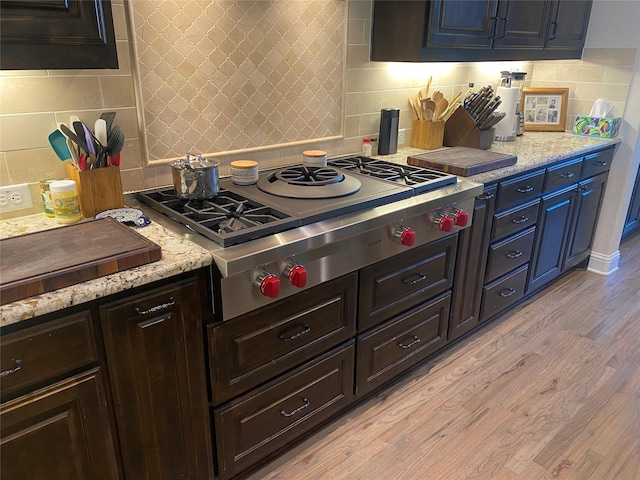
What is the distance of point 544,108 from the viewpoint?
11.1 ft

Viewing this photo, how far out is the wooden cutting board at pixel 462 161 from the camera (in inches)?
88.9

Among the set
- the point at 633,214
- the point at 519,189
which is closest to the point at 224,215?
the point at 519,189

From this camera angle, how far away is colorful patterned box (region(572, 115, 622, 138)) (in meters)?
3.09

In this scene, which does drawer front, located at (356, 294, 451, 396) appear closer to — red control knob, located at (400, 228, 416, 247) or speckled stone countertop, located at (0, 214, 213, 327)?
red control knob, located at (400, 228, 416, 247)

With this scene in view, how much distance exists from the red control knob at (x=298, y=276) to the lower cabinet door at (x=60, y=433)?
0.58 metres

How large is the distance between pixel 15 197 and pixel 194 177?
559 millimetres

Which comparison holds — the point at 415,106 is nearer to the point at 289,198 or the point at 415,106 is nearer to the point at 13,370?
the point at 289,198

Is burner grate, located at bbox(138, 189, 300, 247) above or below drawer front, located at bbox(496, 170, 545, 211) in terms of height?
above

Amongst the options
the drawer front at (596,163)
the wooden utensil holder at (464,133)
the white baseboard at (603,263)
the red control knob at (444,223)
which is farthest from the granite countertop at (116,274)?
the white baseboard at (603,263)

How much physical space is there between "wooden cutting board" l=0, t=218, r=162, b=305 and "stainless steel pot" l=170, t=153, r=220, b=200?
32cm

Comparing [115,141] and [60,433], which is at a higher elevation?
[115,141]

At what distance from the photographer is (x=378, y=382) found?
211 cm

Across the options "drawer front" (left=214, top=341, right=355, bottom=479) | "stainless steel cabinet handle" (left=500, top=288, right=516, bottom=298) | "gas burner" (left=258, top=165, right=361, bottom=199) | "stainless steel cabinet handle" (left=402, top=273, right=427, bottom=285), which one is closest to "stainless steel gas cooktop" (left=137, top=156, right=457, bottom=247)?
"gas burner" (left=258, top=165, right=361, bottom=199)

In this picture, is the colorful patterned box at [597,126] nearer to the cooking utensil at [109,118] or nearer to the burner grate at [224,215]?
the burner grate at [224,215]
